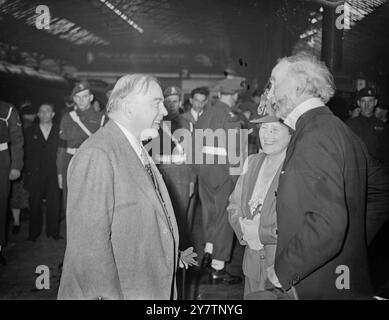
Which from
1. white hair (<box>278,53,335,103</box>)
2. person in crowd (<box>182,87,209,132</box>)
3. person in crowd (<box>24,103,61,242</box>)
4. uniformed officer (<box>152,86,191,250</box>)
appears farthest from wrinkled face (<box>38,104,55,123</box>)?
white hair (<box>278,53,335,103</box>)

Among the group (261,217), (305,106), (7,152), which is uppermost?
(305,106)

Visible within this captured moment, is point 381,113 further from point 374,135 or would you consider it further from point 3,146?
point 3,146

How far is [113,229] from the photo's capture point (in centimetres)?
163

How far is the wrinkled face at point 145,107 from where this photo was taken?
1.79 m

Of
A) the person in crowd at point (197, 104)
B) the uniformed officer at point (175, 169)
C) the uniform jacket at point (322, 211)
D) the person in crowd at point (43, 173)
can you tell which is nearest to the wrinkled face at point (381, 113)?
the person in crowd at point (197, 104)

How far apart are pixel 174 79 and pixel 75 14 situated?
228 inches

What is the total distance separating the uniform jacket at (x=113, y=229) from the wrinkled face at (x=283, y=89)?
707 millimetres

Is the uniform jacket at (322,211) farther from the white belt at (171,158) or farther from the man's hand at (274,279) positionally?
the white belt at (171,158)

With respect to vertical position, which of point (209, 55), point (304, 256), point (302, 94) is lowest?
point (304, 256)

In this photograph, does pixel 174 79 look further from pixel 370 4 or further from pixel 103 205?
pixel 103 205

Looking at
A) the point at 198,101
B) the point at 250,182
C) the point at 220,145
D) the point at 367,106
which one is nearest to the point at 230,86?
the point at 220,145

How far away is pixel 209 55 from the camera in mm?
22812

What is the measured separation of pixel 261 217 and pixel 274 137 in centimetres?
64
